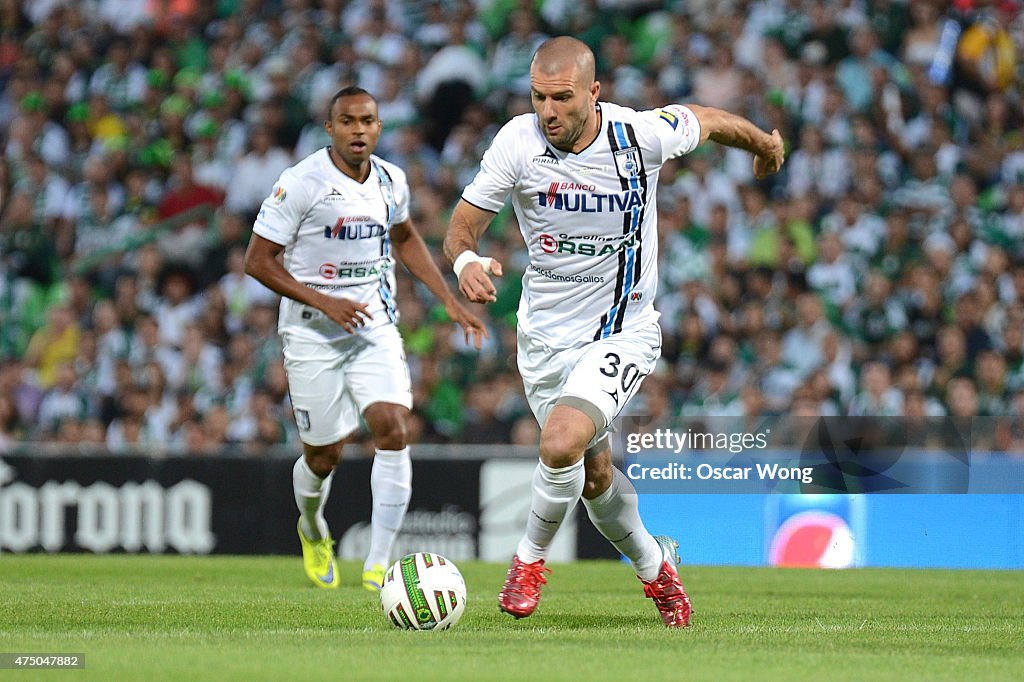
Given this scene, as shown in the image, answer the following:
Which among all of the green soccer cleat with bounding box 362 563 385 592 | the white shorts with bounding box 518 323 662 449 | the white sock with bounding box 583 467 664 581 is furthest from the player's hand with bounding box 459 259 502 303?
the green soccer cleat with bounding box 362 563 385 592

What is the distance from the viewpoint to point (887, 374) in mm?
14086

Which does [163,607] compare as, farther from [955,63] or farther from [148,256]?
[955,63]

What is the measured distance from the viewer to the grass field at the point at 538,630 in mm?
5543

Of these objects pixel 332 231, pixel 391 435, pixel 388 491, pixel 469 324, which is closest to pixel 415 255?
pixel 332 231

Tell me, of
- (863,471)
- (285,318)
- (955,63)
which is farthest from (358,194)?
(955,63)

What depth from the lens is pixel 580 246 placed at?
739 centimetres

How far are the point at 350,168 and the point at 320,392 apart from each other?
1.42 m

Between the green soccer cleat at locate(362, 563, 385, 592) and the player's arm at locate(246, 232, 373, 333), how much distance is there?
145 cm

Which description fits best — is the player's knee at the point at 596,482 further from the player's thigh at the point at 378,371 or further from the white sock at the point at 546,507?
the player's thigh at the point at 378,371

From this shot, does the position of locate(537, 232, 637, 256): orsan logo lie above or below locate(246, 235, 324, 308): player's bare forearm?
above

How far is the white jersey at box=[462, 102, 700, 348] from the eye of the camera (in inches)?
287

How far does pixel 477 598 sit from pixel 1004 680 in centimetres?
406

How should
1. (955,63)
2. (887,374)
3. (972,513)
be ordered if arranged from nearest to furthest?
(972,513) < (887,374) < (955,63)

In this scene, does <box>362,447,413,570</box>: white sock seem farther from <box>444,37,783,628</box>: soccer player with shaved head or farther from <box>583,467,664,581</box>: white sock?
<box>583,467,664,581</box>: white sock
